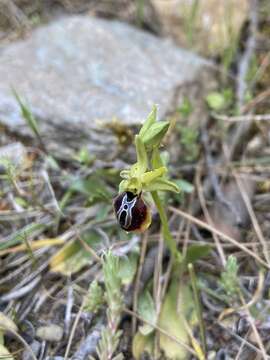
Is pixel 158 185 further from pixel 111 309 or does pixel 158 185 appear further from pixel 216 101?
pixel 216 101

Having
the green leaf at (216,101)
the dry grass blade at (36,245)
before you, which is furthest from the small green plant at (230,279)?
the green leaf at (216,101)

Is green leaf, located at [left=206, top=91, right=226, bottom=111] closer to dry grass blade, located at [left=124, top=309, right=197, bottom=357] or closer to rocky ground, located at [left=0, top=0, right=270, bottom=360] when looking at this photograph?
rocky ground, located at [left=0, top=0, right=270, bottom=360]

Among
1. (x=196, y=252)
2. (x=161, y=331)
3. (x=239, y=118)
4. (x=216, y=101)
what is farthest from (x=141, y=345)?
(x=216, y=101)

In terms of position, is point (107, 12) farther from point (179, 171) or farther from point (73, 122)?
point (179, 171)

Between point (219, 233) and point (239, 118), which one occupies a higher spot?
point (239, 118)

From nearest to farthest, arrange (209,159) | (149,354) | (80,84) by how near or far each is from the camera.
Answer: (149,354) < (209,159) < (80,84)

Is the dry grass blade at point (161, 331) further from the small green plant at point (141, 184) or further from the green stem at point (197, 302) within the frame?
the small green plant at point (141, 184)

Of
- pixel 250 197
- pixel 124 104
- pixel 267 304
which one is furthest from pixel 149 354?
pixel 124 104
